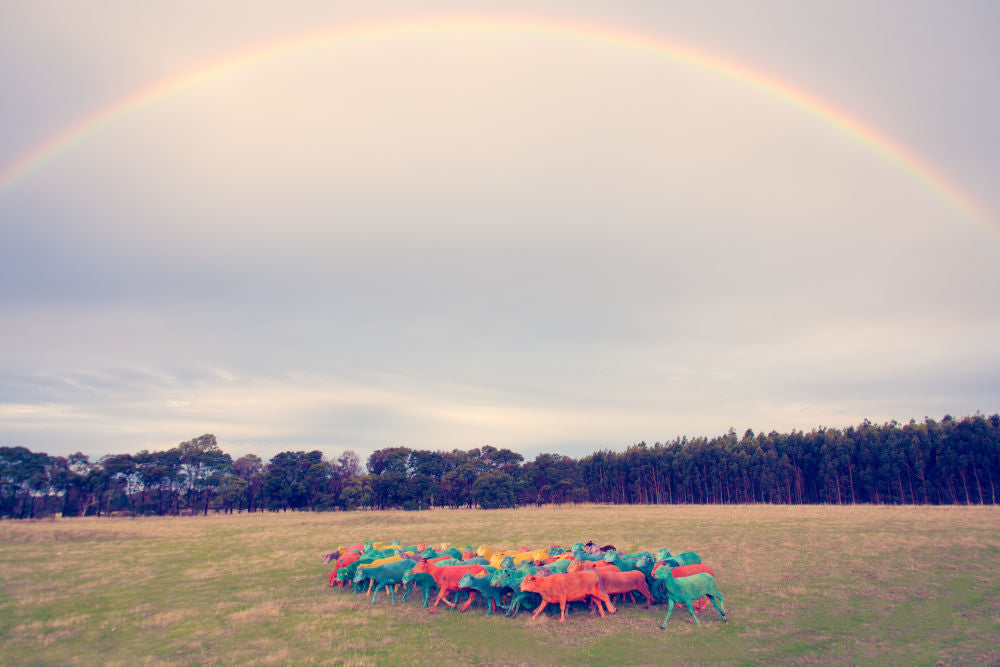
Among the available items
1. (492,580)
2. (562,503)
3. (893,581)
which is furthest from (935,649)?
(562,503)

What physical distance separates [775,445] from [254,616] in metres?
84.8

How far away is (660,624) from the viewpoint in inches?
567

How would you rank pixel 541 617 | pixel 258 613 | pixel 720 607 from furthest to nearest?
1. pixel 258 613
2. pixel 541 617
3. pixel 720 607

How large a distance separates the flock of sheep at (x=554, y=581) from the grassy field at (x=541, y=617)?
58 cm

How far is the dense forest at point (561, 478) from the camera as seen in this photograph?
67812mm

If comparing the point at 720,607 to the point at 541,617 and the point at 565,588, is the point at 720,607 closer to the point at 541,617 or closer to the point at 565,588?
the point at 565,588

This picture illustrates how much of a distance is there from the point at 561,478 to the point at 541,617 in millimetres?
90558

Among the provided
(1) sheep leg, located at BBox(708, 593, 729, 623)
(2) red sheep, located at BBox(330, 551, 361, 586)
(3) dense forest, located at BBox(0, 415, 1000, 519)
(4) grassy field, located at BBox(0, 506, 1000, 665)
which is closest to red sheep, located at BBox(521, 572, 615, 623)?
(4) grassy field, located at BBox(0, 506, 1000, 665)

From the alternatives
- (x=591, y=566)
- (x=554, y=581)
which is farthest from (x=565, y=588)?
(x=591, y=566)

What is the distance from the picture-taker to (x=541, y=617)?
15406 millimetres

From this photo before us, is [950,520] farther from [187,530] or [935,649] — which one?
[187,530]

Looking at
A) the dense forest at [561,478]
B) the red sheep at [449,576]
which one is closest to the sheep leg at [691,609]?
the red sheep at [449,576]

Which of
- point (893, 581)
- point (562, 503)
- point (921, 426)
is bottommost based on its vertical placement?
point (562, 503)

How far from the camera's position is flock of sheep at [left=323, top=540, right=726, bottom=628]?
596 inches
